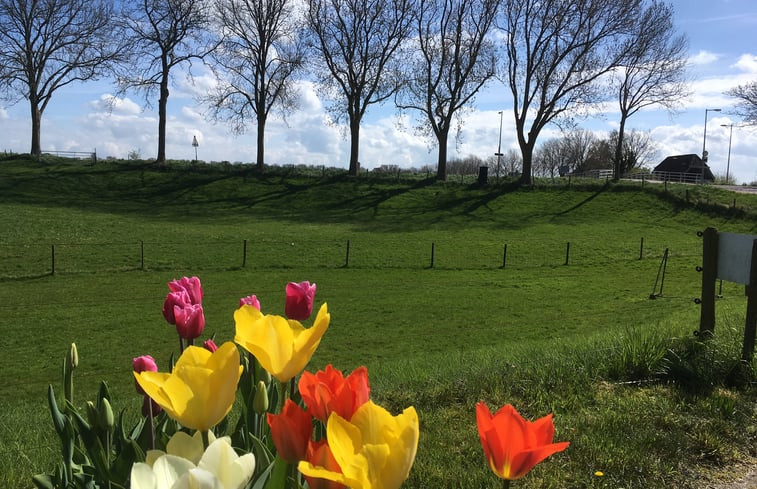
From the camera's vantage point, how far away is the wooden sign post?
5941mm

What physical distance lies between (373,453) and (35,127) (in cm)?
5414

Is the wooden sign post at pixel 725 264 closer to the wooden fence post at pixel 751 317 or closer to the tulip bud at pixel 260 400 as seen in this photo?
the wooden fence post at pixel 751 317

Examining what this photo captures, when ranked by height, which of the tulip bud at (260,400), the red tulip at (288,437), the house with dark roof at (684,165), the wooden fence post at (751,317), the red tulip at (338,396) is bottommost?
the wooden fence post at (751,317)

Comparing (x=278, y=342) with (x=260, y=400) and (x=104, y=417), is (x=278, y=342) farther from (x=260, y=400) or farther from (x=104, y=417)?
(x=104, y=417)

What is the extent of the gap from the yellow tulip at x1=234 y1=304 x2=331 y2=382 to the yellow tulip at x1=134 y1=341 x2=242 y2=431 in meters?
0.10

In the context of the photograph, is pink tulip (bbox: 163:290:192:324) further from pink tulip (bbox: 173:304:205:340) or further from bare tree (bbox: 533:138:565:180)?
bare tree (bbox: 533:138:565:180)

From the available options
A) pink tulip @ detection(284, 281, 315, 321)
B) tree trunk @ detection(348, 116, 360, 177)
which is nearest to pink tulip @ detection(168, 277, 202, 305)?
pink tulip @ detection(284, 281, 315, 321)

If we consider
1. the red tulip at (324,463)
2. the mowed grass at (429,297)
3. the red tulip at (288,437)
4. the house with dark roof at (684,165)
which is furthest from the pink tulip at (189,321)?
the house with dark roof at (684,165)

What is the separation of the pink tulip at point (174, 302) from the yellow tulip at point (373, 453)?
1032 millimetres

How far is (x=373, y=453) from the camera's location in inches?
37.4

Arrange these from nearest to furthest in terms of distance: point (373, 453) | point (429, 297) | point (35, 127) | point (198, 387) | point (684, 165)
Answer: point (373, 453) < point (198, 387) < point (429, 297) < point (35, 127) < point (684, 165)

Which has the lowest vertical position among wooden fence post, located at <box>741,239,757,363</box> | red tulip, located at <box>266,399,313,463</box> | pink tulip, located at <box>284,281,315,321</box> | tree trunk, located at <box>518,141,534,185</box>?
wooden fence post, located at <box>741,239,757,363</box>

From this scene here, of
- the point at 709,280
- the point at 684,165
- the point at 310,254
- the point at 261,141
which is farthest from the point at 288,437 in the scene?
the point at 684,165

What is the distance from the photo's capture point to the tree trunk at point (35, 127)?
46188 millimetres
